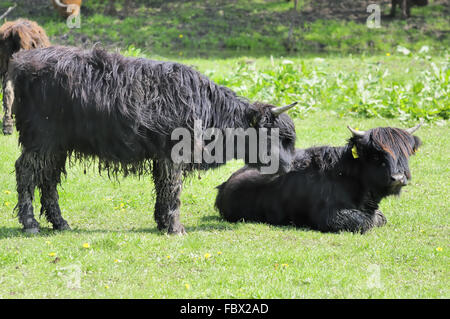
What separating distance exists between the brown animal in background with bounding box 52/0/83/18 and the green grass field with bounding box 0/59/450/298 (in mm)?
16553

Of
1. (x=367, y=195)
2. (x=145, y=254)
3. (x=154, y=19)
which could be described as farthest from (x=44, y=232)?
(x=154, y=19)

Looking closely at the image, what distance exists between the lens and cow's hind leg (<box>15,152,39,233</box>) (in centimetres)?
708

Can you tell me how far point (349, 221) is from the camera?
7684mm

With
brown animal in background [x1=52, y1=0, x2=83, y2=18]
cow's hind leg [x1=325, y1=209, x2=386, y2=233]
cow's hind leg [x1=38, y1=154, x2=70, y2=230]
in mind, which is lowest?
cow's hind leg [x1=325, y1=209, x2=386, y2=233]

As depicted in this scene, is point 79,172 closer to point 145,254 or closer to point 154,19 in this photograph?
point 145,254

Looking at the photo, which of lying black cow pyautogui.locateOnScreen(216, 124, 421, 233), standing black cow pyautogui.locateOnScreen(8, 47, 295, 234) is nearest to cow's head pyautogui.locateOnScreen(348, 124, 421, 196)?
lying black cow pyautogui.locateOnScreen(216, 124, 421, 233)

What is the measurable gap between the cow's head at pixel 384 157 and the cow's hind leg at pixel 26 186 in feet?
12.0

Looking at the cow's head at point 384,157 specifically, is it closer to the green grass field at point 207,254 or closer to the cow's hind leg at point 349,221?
the cow's hind leg at point 349,221

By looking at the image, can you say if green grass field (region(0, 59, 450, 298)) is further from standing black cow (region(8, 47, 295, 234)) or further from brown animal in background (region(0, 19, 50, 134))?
brown animal in background (region(0, 19, 50, 134))

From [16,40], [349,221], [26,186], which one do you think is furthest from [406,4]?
[26,186]

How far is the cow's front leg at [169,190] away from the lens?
7.24m

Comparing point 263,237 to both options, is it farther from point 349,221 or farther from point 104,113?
point 104,113

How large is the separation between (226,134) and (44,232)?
7.64 feet

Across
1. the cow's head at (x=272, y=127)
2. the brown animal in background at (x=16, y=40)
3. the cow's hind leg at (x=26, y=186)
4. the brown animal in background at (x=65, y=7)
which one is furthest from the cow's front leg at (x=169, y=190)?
the brown animal in background at (x=65, y=7)
